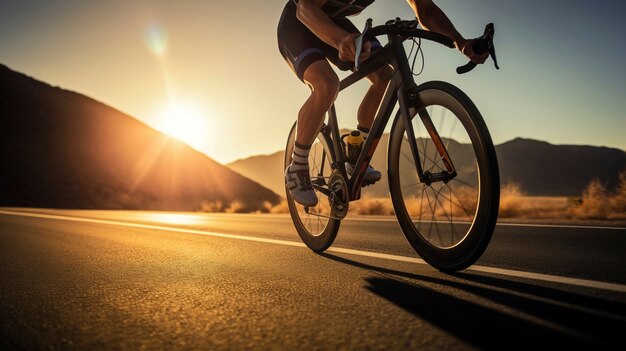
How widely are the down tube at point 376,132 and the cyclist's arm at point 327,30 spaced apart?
15.0 inches

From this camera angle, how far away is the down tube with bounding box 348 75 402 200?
2950 millimetres

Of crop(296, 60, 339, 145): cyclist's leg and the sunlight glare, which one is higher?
crop(296, 60, 339, 145): cyclist's leg

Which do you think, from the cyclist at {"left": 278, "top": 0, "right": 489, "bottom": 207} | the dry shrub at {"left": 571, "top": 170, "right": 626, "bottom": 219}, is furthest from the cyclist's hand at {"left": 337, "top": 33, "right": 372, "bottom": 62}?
the dry shrub at {"left": 571, "top": 170, "right": 626, "bottom": 219}

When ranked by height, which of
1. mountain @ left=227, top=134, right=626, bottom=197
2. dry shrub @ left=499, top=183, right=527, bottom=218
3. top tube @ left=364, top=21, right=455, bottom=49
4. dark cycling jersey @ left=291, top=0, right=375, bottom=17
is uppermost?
mountain @ left=227, top=134, right=626, bottom=197

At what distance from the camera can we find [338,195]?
3.37m

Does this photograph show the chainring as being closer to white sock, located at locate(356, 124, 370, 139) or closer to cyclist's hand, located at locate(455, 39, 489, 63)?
white sock, located at locate(356, 124, 370, 139)

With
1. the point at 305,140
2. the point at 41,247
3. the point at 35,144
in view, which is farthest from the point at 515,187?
the point at 35,144

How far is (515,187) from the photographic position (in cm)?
1038

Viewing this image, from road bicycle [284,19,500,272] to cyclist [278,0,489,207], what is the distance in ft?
0.72

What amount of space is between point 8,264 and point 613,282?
3820mm

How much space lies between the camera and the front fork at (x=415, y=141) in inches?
101

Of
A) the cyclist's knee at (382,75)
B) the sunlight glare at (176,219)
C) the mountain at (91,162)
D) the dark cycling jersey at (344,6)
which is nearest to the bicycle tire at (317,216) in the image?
the cyclist's knee at (382,75)

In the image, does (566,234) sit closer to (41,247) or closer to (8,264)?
(8,264)

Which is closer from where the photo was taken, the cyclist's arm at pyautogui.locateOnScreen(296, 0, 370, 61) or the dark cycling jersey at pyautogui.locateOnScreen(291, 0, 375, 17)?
the cyclist's arm at pyautogui.locateOnScreen(296, 0, 370, 61)
